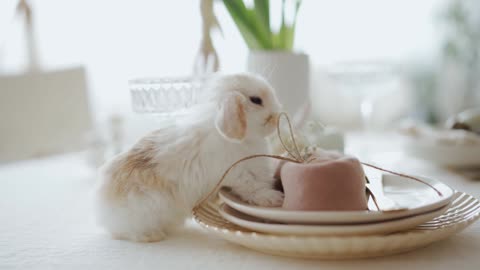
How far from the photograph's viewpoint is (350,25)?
269 cm

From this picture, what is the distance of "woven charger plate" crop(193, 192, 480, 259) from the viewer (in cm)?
56

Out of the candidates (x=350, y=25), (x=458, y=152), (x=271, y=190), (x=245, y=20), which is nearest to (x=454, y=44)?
(x=350, y=25)

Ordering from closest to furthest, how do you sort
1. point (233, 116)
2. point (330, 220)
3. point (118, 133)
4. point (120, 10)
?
point (330, 220)
point (233, 116)
point (118, 133)
point (120, 10)

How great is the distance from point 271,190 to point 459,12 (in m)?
2.31

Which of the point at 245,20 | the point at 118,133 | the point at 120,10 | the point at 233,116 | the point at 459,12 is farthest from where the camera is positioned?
the point at 459,12

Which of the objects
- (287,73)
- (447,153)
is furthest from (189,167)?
(447,153)

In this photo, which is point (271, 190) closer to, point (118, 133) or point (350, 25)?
point (118, 133)

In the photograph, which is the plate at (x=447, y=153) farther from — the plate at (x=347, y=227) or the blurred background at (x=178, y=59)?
the plate at (x=347, y=227)

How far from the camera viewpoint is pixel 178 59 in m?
2.37

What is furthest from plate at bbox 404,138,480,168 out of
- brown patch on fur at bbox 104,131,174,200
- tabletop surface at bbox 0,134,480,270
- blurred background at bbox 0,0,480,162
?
brown patch on fur at bbox 104,131,174,200

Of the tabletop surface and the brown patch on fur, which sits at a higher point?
the brown patch on fur

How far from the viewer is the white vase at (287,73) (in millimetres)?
1059

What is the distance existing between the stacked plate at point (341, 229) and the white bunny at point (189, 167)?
7 cm

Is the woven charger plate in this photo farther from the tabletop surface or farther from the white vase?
the white vase
